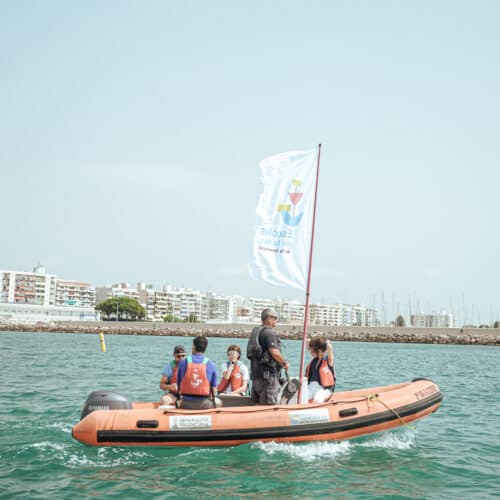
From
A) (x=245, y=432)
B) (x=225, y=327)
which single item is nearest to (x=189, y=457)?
(x=245, y=432)

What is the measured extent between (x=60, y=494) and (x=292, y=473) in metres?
2.81

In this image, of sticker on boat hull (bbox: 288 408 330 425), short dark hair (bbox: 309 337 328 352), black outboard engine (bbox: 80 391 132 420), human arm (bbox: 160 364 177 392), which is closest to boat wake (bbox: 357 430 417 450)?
sticker on boat hull (bbox: 288 408 330 425)

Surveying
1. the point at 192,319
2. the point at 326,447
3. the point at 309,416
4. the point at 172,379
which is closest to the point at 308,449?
the point at 326,447

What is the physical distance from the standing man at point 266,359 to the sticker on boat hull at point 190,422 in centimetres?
91

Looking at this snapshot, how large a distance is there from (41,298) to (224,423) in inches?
5783

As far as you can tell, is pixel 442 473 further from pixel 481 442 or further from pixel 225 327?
pixel 225 327

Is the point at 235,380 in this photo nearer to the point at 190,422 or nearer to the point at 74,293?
the point at 190,422

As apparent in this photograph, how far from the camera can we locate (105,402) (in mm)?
8469

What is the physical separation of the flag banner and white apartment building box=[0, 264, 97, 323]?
105m

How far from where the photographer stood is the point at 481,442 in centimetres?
1009

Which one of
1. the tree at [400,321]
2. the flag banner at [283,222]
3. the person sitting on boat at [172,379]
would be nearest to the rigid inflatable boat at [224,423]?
the person sitting on boat at [172,379]

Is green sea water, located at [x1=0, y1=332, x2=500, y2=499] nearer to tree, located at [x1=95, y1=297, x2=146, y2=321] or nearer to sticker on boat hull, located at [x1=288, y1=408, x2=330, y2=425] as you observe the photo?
sticker on boat hull, located at [x1=288, y1=408, x2=330, y2=425]

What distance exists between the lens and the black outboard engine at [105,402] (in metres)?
8.45

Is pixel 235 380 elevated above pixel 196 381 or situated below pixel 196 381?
below
